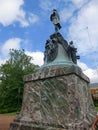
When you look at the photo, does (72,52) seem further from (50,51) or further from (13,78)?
(13,78)

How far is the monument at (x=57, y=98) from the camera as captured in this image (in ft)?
23.2

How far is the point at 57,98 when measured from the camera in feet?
24.6

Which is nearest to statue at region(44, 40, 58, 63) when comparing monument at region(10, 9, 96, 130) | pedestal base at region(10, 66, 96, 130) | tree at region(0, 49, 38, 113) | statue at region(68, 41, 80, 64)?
monument at region(10, 9, 96, 130)

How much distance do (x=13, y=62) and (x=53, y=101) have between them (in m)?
29.8

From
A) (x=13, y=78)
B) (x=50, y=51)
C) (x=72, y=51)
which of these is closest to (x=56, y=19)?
(x=50, y=51)

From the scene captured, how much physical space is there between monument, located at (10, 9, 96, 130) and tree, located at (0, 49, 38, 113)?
2149 centimetres

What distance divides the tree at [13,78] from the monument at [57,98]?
21490mm

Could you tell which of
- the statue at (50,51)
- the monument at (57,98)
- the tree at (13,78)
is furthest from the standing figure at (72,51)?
the tree at (13,78)

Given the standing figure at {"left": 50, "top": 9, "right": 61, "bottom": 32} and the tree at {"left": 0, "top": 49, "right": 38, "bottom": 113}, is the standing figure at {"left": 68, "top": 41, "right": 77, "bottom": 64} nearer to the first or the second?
the standing figure at {"left": 50, "top": 9, "right": 61, "bottom": 32}

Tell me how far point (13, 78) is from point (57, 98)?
26.8 m

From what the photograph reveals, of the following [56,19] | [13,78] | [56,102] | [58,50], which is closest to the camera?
[56,102]

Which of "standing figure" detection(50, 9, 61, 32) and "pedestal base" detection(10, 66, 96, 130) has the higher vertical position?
"standing figure" detection(50, 9, 61, 32)

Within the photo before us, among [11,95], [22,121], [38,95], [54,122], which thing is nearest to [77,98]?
[54,122]

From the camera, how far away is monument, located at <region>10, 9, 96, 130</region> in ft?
23.2
